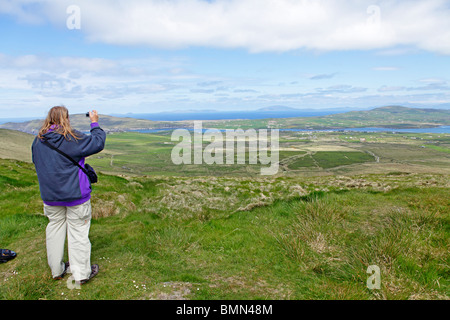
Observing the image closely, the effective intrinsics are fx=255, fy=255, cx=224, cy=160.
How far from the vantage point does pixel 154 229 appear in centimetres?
781

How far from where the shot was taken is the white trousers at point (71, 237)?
486 cm

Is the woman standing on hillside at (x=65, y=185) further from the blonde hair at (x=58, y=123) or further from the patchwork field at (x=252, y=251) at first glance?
the patchwork field at (x=252, y=251)

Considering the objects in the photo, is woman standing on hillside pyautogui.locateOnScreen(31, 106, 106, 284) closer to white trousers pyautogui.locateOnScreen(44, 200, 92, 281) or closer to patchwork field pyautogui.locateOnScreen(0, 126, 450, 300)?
white trousers pyautogui.locateOnScreen(44, 200, 92, 281)

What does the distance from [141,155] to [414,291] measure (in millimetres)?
150665

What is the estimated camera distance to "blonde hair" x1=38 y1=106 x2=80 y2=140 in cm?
456

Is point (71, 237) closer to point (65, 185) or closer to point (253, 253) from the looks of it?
point (65, 185)

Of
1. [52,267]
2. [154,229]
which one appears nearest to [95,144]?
[52,267]

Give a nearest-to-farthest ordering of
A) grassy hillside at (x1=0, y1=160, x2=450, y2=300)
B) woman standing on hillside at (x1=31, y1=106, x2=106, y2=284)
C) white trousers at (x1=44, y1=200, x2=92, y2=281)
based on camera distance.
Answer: woman standing on hillside at (x1=31, y1=106, x2=106, y2=284) < grassy hillside at (x1=0, y1=160, x2=450, y2=300) < white trousers at (x1=44, y1=200, x2=92, y2=281)

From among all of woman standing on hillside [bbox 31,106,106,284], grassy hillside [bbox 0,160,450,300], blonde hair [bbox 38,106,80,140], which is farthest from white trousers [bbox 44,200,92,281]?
blonde hair [bbox 38,106,80,140]

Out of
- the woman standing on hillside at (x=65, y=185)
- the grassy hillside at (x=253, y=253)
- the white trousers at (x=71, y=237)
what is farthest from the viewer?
the white trousers at (x=71, y=237)

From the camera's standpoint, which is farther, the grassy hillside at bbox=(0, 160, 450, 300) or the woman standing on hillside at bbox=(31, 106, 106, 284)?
the grassy hillside at bbox=(0, 160, 450, 300)

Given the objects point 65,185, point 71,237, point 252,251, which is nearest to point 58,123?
point 65,185

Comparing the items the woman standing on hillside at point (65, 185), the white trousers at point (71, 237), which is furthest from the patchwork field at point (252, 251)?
the woman standing on hillside at point (65, 185)
